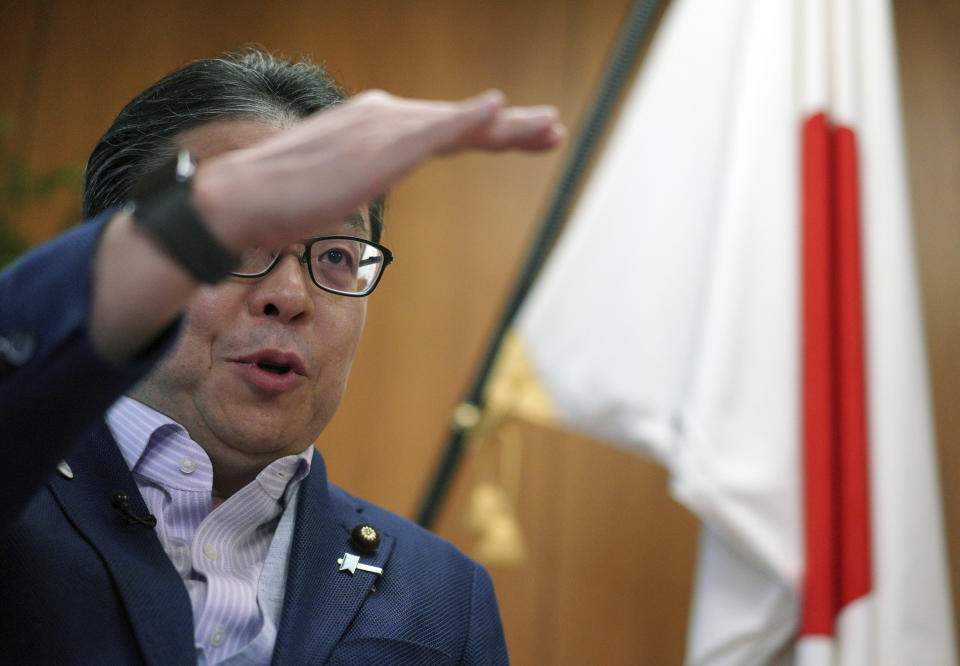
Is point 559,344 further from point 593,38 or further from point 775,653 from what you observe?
point 593,38

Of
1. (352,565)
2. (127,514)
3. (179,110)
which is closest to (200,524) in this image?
(127,514)

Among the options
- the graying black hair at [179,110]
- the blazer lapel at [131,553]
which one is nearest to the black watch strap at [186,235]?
the blazer lapel at [131,553]

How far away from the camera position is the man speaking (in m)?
0.52

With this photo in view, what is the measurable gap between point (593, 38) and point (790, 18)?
1156 millimetres

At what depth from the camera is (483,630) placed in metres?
1.10

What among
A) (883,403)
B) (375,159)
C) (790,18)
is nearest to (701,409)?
(883,403)

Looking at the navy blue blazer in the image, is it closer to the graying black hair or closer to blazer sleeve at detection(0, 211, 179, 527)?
blazer sleeve at detection(0, 211, 179, 527)

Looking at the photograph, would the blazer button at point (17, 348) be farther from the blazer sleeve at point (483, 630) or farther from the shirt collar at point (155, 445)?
the blazer sleeve at point (483, 630)

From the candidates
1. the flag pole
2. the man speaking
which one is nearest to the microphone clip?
the man speaking

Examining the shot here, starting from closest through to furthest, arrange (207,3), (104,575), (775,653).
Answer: (104,575) < (775,653) < (207,3)

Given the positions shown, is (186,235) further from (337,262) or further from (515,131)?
(337,262)

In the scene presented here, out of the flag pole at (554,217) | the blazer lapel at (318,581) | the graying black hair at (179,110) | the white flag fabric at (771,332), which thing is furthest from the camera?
the flag pole at (554,217)

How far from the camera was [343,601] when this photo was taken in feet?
3.20

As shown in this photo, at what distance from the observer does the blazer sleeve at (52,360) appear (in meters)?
0.53
